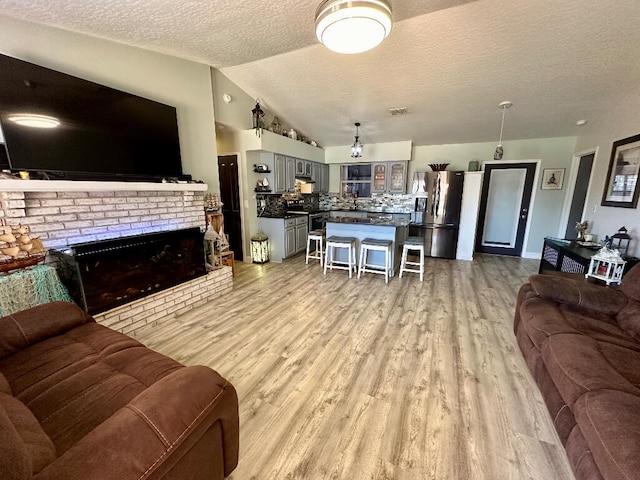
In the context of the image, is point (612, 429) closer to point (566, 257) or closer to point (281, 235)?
point (566, 257)

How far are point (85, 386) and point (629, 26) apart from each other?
4.74 m

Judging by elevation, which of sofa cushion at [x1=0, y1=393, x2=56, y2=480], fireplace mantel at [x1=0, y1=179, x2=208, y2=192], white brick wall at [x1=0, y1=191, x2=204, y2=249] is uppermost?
fireplace mantel at [x1=0, y1=179, x2=208, y2=192]

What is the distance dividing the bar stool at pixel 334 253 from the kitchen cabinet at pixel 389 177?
2316 millimetres

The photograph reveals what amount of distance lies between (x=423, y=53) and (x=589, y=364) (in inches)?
125

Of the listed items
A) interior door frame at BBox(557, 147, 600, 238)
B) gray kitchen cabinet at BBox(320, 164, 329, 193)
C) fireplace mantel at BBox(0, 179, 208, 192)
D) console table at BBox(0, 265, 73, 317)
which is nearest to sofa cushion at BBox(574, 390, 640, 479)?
console table at BBox(0, 265, 73, 317)

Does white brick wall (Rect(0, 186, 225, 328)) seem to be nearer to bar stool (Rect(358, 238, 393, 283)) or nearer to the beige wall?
the beige wall

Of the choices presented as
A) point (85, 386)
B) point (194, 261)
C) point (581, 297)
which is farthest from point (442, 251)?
point (85, 386)

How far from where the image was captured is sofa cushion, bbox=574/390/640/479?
0.94 m

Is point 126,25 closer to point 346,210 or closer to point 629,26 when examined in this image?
point 629,26

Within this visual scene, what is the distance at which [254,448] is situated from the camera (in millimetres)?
1445

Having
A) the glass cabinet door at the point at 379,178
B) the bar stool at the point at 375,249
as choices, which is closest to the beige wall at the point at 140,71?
the bar stool at the point at 375,249

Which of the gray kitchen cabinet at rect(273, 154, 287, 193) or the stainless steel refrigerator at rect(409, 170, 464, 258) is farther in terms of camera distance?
the stainless steel refrigerator at rect(409, 170, 464, 258)

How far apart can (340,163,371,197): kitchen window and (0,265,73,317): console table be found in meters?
5.53

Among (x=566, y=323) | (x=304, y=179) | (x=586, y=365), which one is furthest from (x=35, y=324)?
(x=304, y=179)
